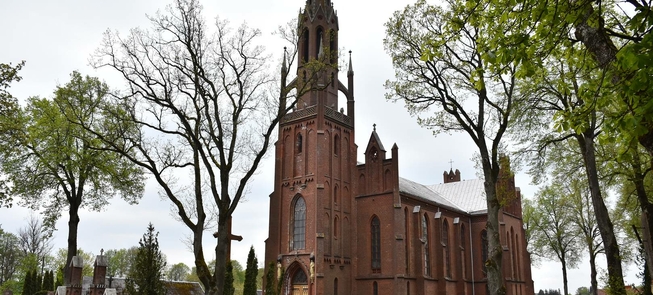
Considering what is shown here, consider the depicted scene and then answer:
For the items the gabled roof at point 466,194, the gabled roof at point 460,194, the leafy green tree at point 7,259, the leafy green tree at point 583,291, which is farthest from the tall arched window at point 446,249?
the leafy green tree at point 7,259

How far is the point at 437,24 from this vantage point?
743 inches

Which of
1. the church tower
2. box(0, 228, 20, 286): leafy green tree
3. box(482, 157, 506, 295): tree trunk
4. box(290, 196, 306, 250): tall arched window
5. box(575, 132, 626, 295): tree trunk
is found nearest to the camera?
box(482, 157, 506, 295): tree trunk

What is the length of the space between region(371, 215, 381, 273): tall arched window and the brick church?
73 millimetres

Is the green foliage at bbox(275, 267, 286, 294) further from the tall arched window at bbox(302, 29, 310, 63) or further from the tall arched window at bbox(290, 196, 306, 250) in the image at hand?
the tall arched window at bbox(302, 29, 310, 63)

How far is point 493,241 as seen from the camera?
17453mm

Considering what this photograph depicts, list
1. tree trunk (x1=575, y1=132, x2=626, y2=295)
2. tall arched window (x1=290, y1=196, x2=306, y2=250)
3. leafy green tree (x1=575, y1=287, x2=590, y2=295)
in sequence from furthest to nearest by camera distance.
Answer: leafy green tree (x1=575, y1=287, x2=590, y2=295), tall arched window (x1=290, y1=196, x2=306, y2=250), tree trunk (x1=575, y1=132, x2=626, y2=295)

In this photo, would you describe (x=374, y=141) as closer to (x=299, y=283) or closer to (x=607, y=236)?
(x=299, y=283)

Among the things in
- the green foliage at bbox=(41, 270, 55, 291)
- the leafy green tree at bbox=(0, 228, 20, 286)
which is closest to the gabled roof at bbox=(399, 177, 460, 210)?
the green foliage at bbox=(41, 270, 55, 291)

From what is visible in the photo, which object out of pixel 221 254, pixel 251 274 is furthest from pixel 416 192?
pixel 221 254

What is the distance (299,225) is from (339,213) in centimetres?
303

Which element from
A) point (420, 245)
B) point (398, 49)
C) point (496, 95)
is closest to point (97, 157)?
point (398, 49)

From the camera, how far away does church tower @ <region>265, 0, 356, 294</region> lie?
35.8m

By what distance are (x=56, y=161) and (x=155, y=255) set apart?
11.6m

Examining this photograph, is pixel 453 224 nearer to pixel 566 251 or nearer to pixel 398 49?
pixel 566 251
